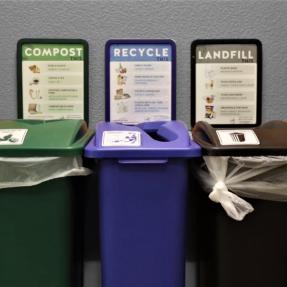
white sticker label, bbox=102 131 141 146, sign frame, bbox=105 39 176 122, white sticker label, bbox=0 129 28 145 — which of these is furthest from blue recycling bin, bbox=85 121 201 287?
sign frame, bbox=105 39 176 122

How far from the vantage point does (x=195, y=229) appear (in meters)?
1.30

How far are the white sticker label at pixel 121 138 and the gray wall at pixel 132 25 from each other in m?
0.32

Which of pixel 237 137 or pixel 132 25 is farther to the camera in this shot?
pixel 132 25

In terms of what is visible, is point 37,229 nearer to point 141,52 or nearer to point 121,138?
point 121,138

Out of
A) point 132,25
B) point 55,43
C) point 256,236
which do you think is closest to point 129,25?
point 132,25

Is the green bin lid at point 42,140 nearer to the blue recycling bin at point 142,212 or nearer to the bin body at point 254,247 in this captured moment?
the blue recycling bin at point 142,212

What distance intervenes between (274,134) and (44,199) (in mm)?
546

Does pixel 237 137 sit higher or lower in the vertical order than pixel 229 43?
lower

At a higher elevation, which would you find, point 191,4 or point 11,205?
point 191,4

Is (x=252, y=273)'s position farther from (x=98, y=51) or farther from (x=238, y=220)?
(x=98, y=51)

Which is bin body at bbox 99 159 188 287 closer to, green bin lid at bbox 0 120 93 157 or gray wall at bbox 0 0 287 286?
green bin lid at bbox 0 120 93 157

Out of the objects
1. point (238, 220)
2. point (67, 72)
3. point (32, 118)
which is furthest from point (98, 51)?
point (238, 220)

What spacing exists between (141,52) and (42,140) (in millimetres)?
489

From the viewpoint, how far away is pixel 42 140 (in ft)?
3.18
